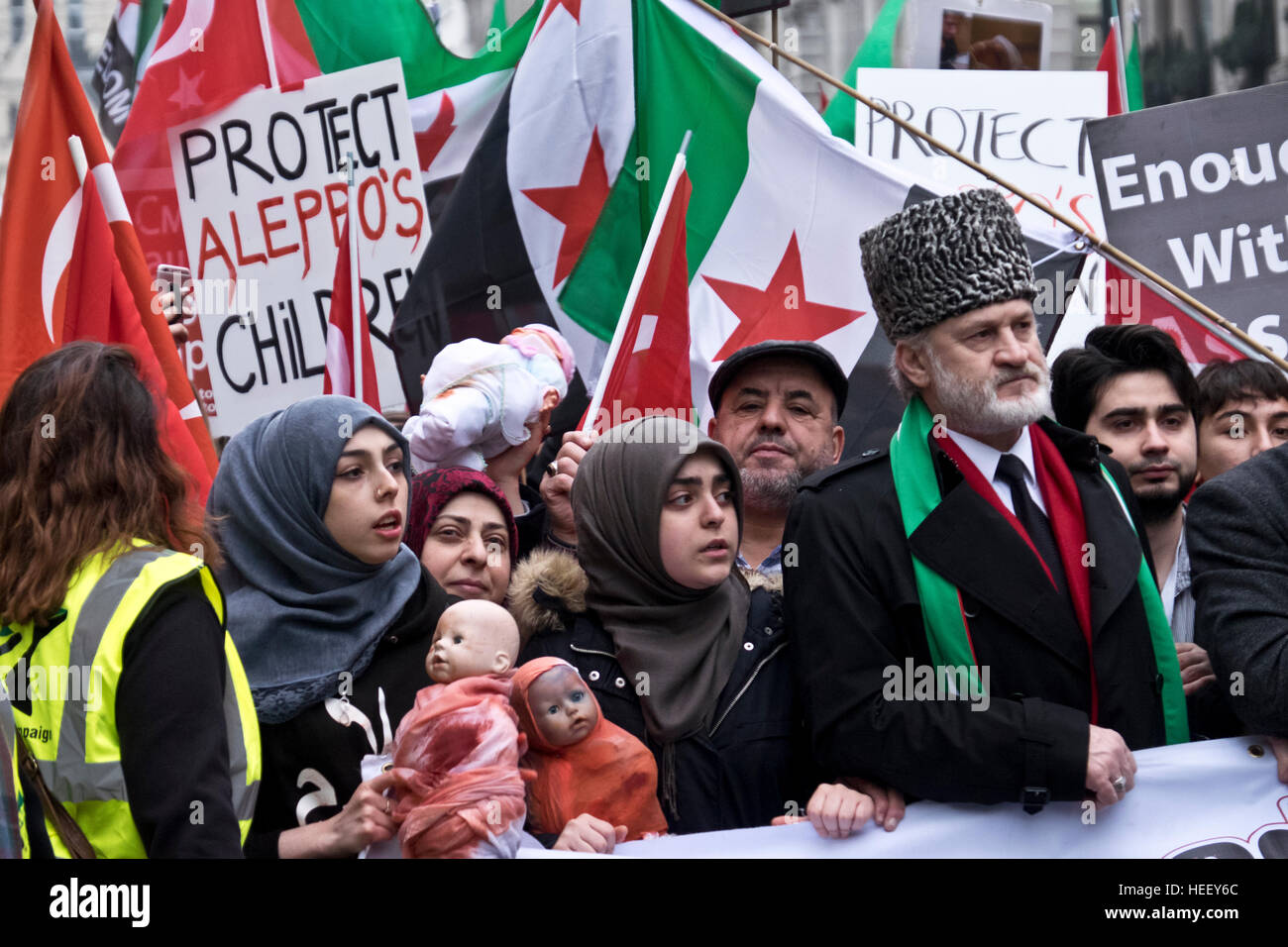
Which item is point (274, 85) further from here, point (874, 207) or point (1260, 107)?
point (1260, 107)

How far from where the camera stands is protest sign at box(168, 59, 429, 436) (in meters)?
5.68

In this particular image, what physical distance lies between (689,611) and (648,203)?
219cm

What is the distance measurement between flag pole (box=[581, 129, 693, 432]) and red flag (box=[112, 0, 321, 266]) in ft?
6.65

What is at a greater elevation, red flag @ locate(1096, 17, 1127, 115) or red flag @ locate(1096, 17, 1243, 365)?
red flag @ locate(1096, 17, 1127, 115)

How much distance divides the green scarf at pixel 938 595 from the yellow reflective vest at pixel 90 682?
132 centimetres

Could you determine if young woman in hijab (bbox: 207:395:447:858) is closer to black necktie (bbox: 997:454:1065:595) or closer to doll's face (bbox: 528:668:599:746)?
doll's face (bbox: 528:668:599:746)

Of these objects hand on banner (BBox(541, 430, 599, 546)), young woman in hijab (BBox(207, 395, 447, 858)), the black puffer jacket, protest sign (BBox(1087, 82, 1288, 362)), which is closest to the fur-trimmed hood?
the black puffer jacket

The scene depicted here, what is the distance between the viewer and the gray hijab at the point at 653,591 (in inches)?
125

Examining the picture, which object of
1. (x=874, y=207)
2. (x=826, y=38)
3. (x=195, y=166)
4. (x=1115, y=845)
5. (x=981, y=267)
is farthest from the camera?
(x=826, y=38)

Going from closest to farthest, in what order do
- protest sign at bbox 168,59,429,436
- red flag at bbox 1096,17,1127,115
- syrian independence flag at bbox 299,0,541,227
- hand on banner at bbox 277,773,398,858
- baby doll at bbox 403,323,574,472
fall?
hand on banner at bbox 277,773,398,858, baby doll at bbox 403,323,574,472, protest sign at bbox 168,59,429,436, syrian independence flag at bbox 299,0,541,227, red flag at bbox 1096,17,1127,115
